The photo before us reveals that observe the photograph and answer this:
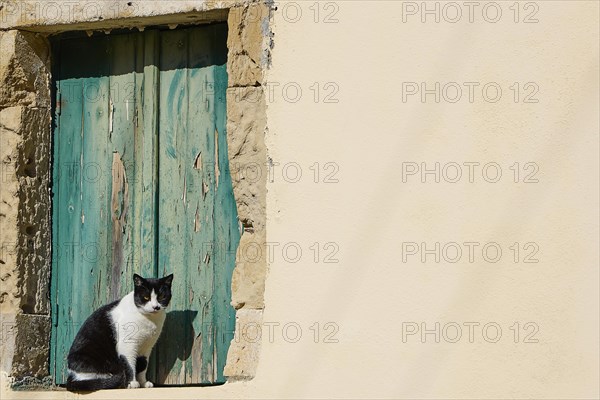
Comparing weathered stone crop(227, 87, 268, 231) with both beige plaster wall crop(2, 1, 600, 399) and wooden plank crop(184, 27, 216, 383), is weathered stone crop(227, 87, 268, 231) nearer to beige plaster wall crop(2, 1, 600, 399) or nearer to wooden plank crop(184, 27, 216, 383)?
beige plaster wall crop(2, 1, 600, 399)

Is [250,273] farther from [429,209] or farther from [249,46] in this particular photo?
[249,46]

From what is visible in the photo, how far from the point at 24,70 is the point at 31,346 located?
4.21ft

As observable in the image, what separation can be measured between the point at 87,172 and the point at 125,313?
2.38ft

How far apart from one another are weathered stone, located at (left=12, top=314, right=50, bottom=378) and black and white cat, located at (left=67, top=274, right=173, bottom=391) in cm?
23

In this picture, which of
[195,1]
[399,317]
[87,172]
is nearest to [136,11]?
[195,1]

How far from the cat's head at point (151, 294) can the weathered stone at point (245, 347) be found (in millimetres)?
395

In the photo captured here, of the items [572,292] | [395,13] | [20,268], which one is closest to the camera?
[572,292]

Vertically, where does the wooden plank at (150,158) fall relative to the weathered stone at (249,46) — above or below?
below

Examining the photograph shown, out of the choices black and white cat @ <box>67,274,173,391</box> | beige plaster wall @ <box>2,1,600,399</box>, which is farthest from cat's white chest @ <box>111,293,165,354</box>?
beige plaster wall @ <box>2,1,600,399</box>

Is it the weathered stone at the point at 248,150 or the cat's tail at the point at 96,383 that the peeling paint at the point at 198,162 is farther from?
the cat's tail at the point at 96,383

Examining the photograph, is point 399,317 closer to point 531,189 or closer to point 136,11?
point 531,189

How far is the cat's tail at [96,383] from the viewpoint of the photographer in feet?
Answer: 16.3

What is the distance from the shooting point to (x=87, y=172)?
17.6 ft

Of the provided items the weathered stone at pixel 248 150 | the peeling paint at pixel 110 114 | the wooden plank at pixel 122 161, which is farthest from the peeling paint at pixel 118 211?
Answer: the weathered stone at pixel 248 150
